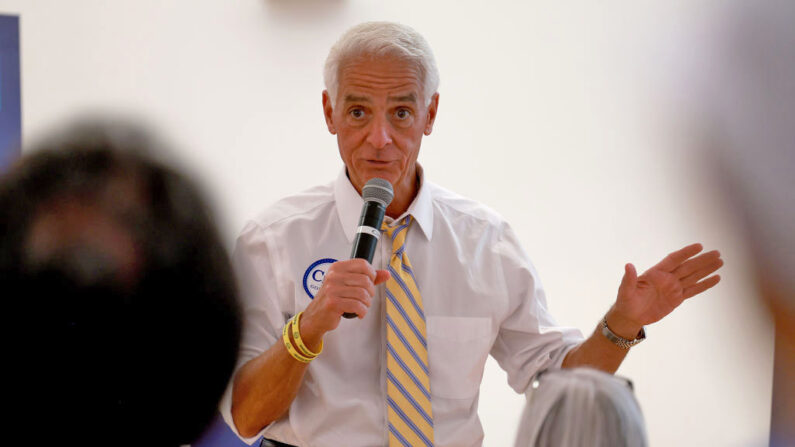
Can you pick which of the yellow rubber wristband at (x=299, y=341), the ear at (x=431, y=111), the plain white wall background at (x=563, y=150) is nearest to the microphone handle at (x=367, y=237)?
the yellow rubber wristband at (x=299, y=341)

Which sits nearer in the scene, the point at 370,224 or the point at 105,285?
Answer: the point at 105,285

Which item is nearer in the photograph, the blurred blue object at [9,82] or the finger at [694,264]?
the finger at [694,264]

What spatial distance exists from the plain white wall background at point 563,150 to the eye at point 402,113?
2.82 ft

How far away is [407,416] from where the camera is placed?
1803 millimetres

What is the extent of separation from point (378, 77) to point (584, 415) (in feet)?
3.94

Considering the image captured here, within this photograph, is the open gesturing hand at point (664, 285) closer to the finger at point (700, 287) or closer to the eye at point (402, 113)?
the finger at point (700, 287)

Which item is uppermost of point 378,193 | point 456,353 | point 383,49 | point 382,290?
point 383,49

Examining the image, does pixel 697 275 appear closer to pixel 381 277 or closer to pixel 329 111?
pixel 381 277

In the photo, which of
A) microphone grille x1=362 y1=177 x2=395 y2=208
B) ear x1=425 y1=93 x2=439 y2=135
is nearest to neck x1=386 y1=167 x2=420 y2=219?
ear x1=425 y1=93 x2=439 y2=135

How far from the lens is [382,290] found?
192cm

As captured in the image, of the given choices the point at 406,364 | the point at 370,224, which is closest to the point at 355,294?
the point at 370,224

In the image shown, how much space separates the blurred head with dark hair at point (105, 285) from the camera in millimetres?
574

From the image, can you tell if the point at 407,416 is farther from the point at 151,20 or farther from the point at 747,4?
the point at 747,4

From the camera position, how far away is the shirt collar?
197cm
